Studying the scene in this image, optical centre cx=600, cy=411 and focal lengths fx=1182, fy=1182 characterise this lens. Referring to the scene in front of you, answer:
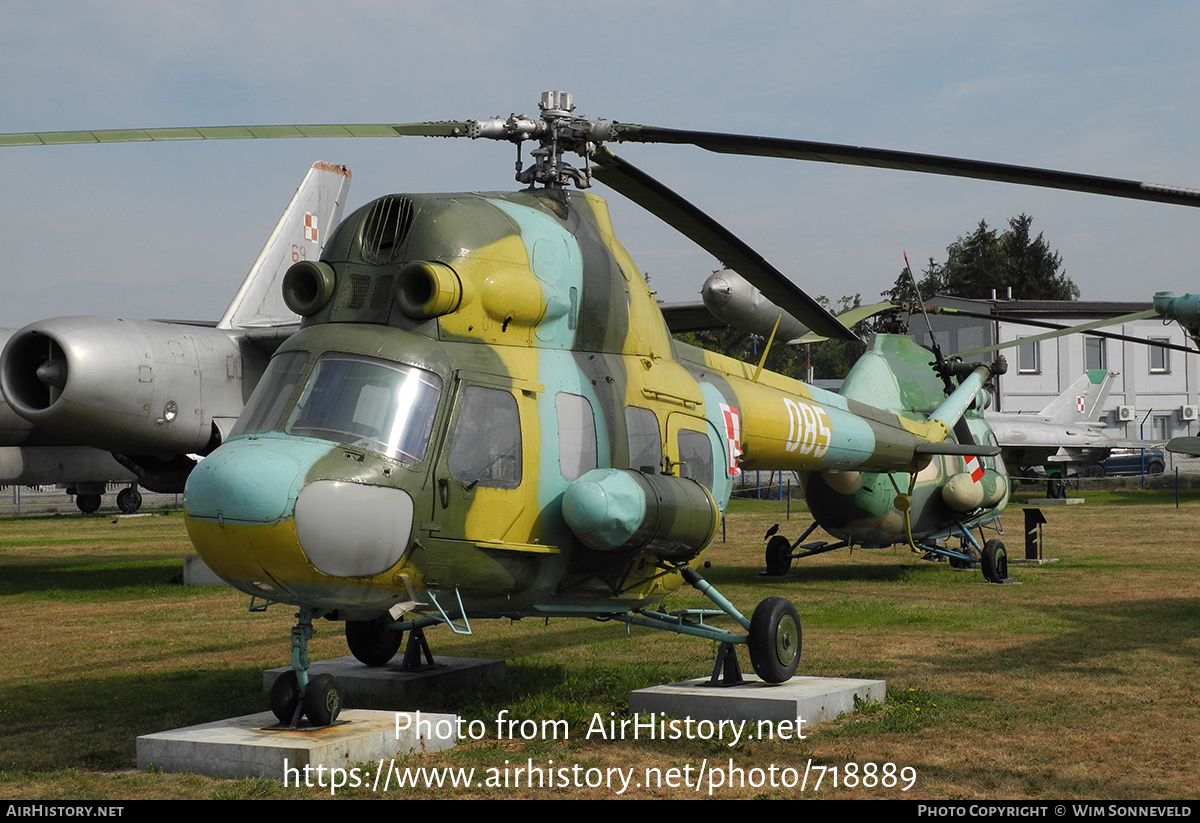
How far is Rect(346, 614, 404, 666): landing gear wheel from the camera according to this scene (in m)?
9.84

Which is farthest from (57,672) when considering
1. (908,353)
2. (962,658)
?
(908,353)

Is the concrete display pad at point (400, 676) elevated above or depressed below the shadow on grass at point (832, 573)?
above

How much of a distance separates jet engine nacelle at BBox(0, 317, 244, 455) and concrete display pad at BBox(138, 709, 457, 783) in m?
9.25

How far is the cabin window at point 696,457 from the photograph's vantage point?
9.18 m

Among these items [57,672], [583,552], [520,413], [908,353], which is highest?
[908,353]

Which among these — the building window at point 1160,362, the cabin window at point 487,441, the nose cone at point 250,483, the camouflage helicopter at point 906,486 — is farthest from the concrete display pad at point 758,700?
the building window at point 1160,362

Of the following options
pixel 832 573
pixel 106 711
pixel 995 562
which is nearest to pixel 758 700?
pixel 106 711

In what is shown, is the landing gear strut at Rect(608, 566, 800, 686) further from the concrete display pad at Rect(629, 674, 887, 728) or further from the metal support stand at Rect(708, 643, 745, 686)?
the concrete display pad at Rect(629, 674, 887, 728)

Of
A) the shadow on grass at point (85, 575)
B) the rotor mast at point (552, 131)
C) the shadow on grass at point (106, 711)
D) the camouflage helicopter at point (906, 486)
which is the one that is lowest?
the shadow on grass at point (85, 575)

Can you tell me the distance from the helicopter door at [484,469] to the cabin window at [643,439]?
1.03 meters

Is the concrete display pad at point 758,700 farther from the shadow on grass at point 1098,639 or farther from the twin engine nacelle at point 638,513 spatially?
the shadow on grass at point 1098,639
